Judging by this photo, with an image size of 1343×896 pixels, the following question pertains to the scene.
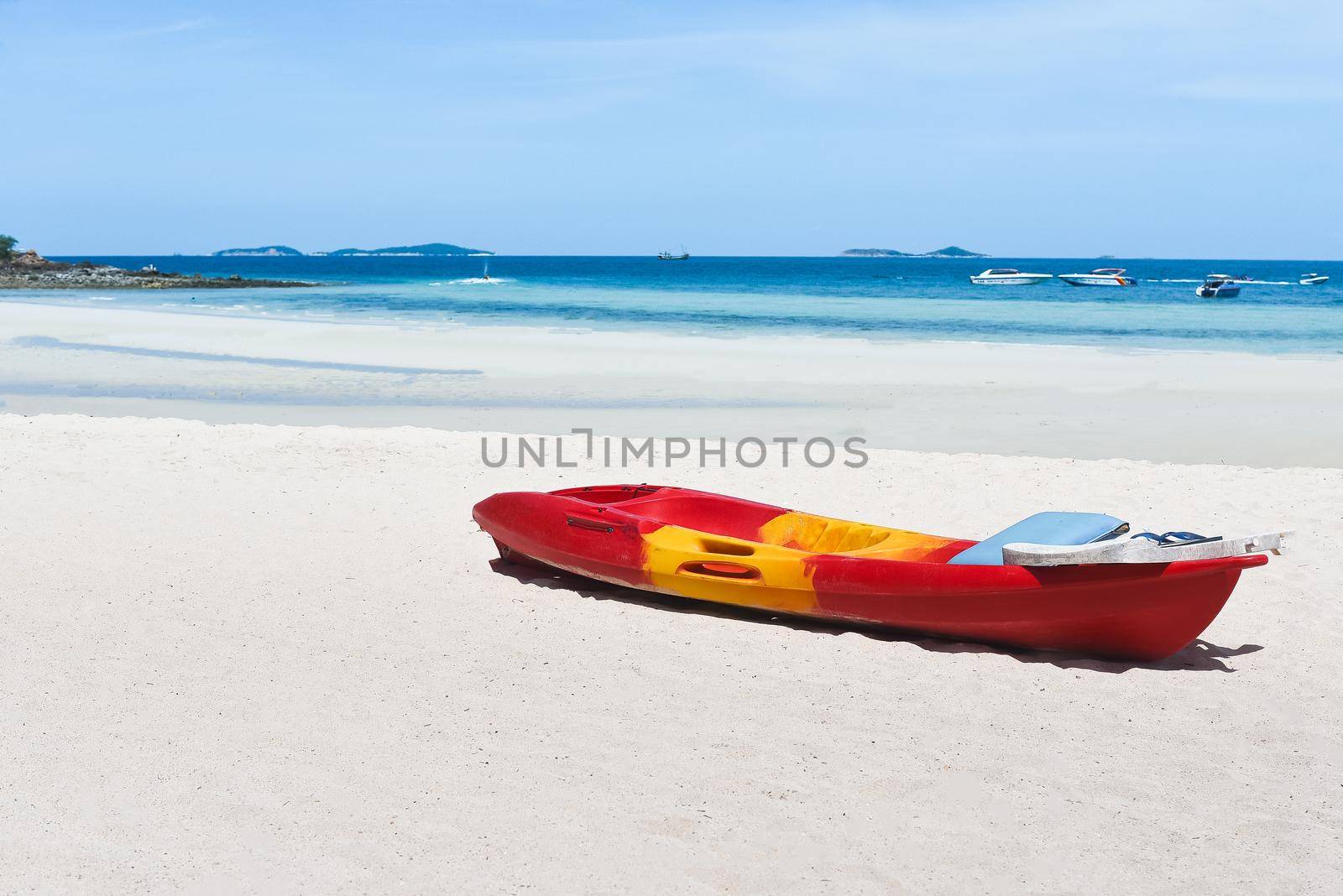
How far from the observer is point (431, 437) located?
9586 millimetres

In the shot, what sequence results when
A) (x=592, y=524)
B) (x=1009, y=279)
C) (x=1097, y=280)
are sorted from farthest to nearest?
(x=1009, y=279)
(x=1097, y=280)
(x=592, y=524)

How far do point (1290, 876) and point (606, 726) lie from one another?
2179mm

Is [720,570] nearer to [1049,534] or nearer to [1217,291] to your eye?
[1049,534]

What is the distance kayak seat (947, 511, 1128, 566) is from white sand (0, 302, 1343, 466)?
16.1ft

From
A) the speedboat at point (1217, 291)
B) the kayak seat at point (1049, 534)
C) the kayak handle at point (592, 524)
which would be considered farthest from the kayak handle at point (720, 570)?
the speedboat at point (1217, 291)

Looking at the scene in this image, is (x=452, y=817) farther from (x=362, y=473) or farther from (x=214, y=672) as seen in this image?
(x=362, y=473)

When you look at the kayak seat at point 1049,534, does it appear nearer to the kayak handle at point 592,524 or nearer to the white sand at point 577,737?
the white sand at point 577,737

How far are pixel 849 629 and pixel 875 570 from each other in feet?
1.26

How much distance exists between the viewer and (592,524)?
18.2 ft

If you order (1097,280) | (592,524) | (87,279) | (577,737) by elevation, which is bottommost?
(577,737)

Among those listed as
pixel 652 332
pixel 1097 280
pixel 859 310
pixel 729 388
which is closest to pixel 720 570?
pixel 729 388

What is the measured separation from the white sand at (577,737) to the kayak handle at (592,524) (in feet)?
1.17

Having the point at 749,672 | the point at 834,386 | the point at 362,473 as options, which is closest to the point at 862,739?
the point at 749,672

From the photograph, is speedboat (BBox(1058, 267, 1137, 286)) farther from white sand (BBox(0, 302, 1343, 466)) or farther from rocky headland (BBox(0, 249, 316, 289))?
rocky headland (BBox(0, 249, 316, 289))
